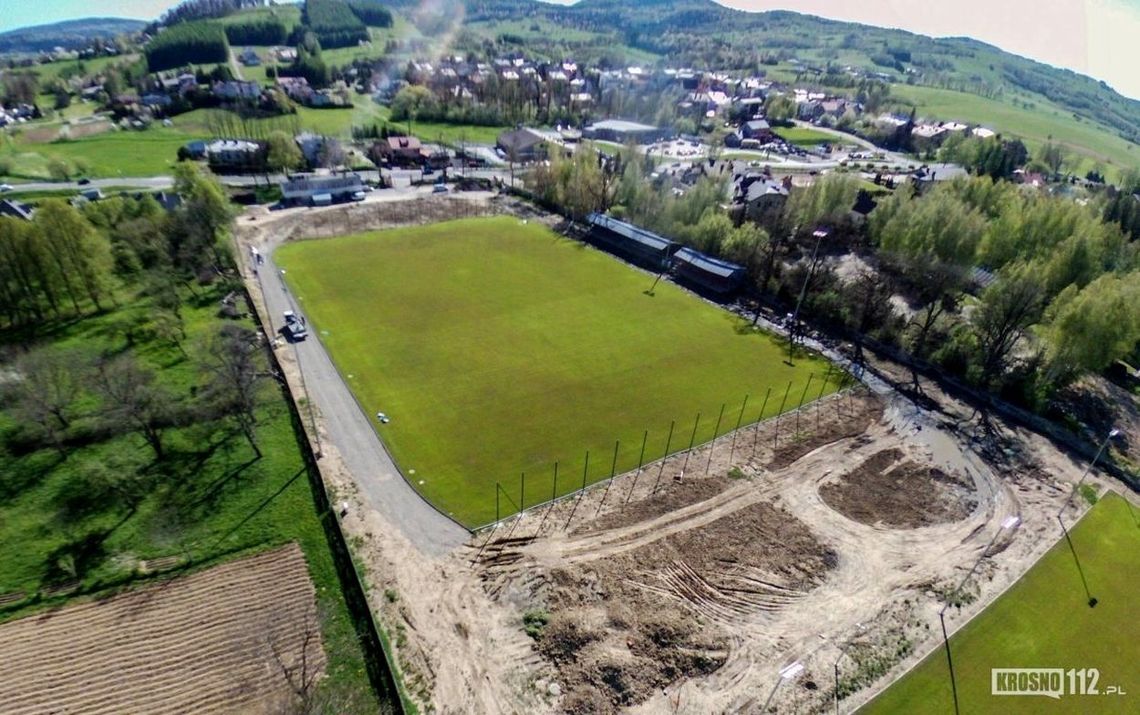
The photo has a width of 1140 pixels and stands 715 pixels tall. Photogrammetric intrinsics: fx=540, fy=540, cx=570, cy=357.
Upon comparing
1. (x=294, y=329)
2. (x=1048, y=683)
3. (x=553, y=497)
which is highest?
(x=294, y=329)

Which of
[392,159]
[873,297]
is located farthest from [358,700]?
[392,159]

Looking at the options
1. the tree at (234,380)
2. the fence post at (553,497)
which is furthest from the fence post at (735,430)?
the tree at (234,380)

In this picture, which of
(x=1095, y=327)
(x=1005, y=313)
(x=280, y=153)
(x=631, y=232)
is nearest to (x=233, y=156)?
(x=280, y=153)

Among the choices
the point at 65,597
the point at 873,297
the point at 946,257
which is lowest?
the point at 65,597

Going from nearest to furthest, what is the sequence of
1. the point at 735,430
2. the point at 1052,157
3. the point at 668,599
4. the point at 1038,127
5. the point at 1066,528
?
the point at 668,599, the point at 1066,528, the point at 735,430, the point at 1052,157, the point at 1038,127

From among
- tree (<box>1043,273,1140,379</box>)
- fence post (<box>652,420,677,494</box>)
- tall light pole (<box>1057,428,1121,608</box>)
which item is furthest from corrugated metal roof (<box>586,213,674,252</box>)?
tall light pole (<box>1057,428,1121,608</box>)

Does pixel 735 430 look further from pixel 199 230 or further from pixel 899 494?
pixel 199 230

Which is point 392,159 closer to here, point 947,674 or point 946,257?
point 946,257

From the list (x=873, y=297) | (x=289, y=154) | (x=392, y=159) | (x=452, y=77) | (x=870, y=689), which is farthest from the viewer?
(x=452, y=77)
